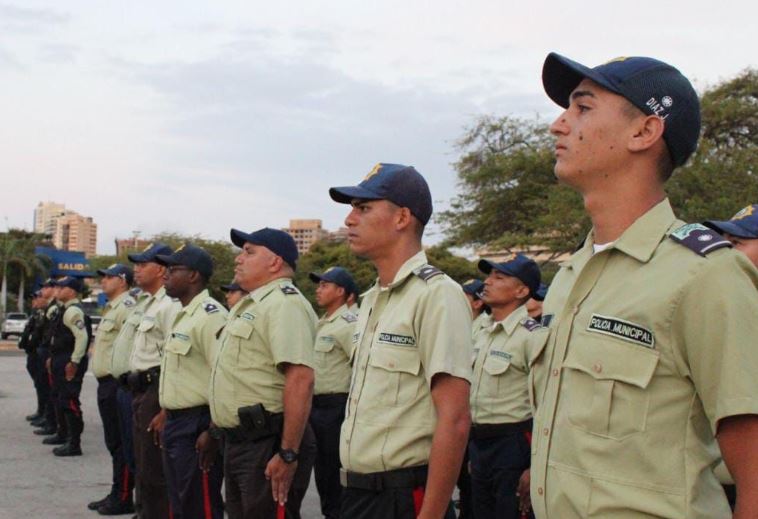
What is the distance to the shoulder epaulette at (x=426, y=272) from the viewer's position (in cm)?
346

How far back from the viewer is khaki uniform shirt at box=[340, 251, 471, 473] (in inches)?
128

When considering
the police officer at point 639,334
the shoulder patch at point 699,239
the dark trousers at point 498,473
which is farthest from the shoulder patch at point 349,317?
the shoulder patch at point 699,239

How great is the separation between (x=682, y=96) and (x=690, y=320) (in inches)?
21.8

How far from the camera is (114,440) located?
8328 mm

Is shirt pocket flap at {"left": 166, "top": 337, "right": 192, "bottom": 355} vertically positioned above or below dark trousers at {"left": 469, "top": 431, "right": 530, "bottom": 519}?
above

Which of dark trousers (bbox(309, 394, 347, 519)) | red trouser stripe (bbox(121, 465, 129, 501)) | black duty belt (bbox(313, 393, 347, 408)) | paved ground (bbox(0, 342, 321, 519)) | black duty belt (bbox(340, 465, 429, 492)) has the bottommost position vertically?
paved ground (bbox(0, 342, 321, 519))

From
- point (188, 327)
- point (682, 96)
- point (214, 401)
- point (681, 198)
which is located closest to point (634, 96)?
point (682, 96)

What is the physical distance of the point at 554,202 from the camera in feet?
78.3

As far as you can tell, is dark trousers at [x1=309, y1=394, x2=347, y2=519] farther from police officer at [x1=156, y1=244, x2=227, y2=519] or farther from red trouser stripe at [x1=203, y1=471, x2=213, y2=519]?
red trouser stripe at [x1=203, y1=471, x2=213, y2=519]

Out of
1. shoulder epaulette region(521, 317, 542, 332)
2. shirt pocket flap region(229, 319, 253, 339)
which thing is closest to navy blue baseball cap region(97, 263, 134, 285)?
shirt pocket flap region(229, 319, 253, 339)

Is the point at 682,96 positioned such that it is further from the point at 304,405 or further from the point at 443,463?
the point at 304,405

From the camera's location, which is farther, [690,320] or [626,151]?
[626,151]

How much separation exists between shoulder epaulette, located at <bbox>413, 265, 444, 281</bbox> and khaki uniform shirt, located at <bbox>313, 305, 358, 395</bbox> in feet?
14.1

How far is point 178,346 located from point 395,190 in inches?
103
